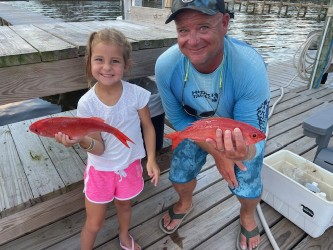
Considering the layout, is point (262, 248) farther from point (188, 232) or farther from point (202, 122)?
point (202, 122)

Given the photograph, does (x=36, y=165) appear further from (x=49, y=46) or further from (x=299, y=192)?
(x=299, y=192)

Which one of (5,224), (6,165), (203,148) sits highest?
(203,148)

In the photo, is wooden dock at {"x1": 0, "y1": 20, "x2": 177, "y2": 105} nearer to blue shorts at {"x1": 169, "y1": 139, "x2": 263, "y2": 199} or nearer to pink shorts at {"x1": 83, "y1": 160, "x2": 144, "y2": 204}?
pink shorts at {"x1": 83, "y1": 160, "x2": 144, "y2": 204}

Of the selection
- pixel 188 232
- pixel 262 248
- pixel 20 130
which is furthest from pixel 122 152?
pixel 20 130

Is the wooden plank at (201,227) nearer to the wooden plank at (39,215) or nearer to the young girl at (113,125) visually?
the young girl at (113,125)

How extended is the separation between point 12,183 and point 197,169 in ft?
5.97

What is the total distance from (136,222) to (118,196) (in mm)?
756

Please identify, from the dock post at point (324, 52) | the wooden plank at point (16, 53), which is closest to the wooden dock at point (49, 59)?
the wooden plank at point (16, 53)

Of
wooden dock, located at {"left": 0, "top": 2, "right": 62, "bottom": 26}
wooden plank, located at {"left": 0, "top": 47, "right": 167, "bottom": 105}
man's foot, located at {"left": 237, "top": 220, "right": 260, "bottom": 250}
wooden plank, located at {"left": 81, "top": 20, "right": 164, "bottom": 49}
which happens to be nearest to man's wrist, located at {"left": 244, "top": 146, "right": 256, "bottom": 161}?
man's foot, located at {"left": 237, "top": 220, "right": 260, "bottom": 250}

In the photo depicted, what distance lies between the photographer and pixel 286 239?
263cm

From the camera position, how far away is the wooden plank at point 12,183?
2.34 meters

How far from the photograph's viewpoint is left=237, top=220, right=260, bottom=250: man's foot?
2527mm

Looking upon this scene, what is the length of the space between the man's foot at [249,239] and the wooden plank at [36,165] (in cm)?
179

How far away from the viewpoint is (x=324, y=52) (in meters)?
6.43
